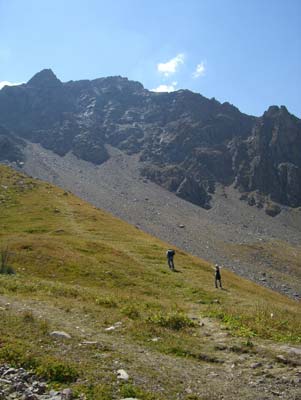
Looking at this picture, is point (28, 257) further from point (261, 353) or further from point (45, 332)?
point (261, 353)

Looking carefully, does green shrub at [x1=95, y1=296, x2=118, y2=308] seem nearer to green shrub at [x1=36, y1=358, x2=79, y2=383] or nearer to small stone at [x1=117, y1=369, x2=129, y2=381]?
small stone at [x1=117, y1=369, x2=129, y2=381]

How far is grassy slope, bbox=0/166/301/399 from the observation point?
47.5 ft

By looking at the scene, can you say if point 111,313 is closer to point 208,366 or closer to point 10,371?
point 208,366

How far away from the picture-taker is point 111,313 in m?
23.3

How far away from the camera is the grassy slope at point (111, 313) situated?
14.5 m

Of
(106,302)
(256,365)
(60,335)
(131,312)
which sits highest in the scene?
(256,365)

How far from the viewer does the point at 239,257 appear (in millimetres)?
169500

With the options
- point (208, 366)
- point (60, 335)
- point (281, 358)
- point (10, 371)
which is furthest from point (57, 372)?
point (281, 358)

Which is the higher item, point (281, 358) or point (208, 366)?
point (281, 358)

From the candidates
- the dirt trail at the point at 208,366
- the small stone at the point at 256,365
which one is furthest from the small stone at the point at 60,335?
the small stone at the point at 256,365

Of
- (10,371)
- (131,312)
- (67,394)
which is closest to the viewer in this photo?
(67,394)

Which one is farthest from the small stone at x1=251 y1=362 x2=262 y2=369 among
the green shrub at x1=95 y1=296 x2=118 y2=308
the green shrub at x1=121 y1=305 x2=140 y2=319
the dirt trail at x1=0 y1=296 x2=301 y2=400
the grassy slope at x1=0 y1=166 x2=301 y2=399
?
the green shrub at x1=95 y1=296 x2=118 y2=308

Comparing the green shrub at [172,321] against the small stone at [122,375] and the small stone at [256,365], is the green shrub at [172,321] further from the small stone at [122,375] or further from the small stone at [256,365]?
the small stone at [122,375]

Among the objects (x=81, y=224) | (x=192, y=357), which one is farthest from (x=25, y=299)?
(x=81, y=224)
